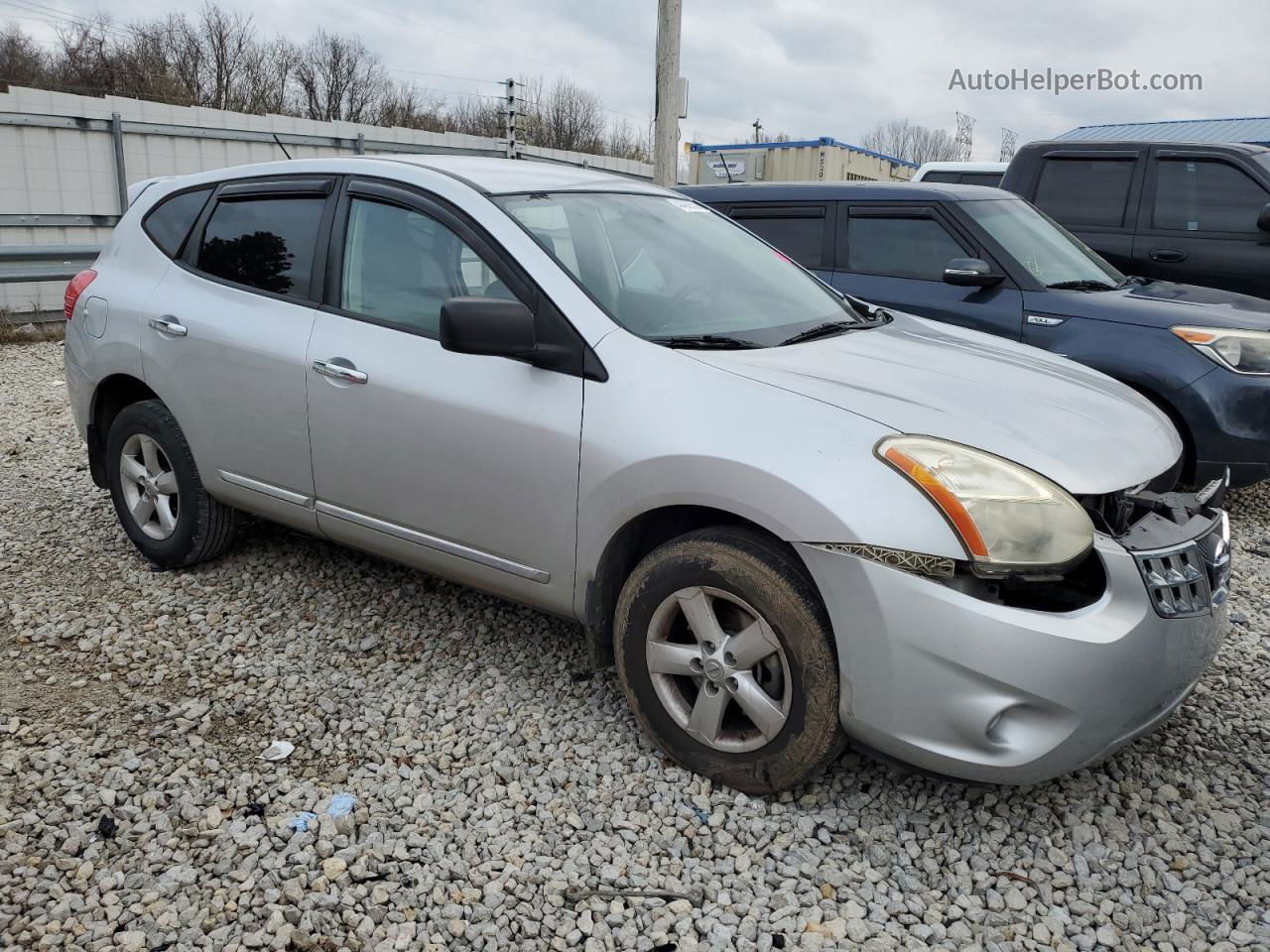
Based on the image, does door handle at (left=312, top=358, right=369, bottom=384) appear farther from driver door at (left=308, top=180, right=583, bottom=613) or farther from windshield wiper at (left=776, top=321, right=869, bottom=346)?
windshield wiper at (left=776, top=321, right=869, bottom=346)

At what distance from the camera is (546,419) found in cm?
293

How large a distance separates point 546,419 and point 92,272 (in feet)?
8.83

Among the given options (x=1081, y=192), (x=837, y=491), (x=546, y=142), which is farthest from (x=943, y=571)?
(x=546, y=142)

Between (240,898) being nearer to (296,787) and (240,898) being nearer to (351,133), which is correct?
(296,787)

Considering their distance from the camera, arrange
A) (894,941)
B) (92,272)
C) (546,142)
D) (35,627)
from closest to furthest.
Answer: (894,941) < (35,627) < (92,272) < (546,142)

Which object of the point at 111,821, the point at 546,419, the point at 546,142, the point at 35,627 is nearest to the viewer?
the point at 111,821

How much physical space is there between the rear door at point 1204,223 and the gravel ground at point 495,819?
12.6 feet

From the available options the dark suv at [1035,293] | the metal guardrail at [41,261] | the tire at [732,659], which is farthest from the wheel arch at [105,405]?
the metal guardrail at [41,261]

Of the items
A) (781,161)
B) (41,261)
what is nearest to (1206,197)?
(41,261)

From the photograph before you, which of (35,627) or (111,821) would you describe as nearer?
(111,821)

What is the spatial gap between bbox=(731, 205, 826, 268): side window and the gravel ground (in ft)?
11.0

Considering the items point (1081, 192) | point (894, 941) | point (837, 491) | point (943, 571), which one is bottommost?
point (894, 941)

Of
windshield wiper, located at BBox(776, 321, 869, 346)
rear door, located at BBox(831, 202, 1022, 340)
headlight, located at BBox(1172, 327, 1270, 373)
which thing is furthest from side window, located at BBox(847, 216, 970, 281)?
windshield wiper, located at BBox(776, 321, 869, 346)

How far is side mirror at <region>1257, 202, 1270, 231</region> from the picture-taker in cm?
636
